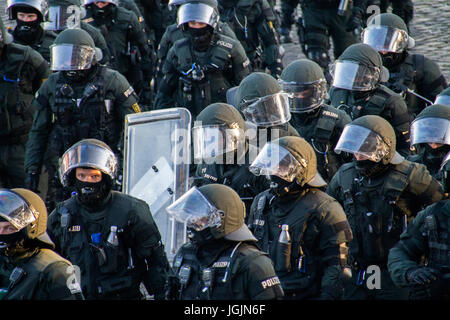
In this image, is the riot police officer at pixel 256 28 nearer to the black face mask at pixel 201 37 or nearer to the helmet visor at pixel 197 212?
the black face mask at pixel 201 37

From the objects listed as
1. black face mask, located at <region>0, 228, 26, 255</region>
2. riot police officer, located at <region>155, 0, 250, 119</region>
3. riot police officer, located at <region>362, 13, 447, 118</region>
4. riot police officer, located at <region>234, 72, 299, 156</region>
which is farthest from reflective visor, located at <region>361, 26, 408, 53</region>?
black face mask, located at <region>0, 228, 26, 255</region>

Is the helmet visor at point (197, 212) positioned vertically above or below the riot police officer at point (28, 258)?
above

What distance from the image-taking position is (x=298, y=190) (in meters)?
8.78

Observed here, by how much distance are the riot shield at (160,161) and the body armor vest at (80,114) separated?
0.82 m

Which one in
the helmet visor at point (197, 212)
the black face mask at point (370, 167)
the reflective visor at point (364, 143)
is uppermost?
the reflective visor at point (364, 143)

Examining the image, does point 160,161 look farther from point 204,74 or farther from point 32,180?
point 204,74

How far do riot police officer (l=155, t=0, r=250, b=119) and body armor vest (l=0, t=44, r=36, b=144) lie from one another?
148 cm

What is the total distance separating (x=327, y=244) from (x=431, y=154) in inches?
80.5

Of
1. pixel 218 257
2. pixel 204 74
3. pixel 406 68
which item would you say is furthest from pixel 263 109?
pixel 218 257

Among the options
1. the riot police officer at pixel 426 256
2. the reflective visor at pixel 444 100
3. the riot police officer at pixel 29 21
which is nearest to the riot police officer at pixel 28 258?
the riot police officer at pixel 426 256

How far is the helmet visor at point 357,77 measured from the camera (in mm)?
11641

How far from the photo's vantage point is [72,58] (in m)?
11.6
